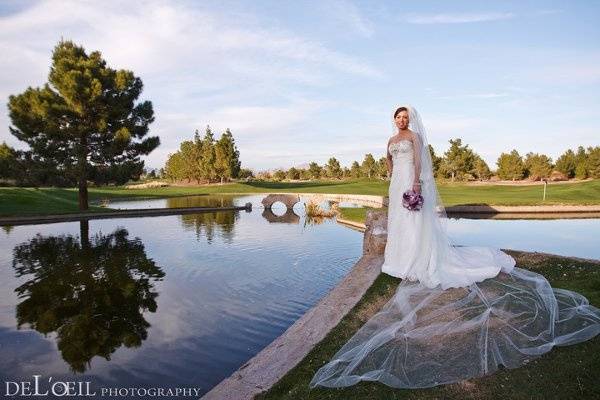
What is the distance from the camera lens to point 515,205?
109 feet

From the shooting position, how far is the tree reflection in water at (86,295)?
827 centimetres

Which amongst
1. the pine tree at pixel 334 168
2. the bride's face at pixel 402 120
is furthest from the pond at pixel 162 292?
the pine tree at pixel 334 168

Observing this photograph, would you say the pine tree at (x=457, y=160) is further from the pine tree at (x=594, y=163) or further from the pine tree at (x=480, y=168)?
the pine tree at (x=594, y=163)

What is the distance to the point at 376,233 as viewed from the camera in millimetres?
11766

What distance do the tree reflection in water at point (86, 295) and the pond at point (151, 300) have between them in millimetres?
25

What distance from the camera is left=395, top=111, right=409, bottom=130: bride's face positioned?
8.16 metres

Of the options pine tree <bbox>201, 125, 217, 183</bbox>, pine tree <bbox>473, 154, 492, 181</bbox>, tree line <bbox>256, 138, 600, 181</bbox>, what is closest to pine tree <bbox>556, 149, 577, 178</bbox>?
tree line <bbox>256, 138, 600, 181</bbox>

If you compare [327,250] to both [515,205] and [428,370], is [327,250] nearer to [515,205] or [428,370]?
[428,370]

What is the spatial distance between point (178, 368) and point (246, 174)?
4316 inches

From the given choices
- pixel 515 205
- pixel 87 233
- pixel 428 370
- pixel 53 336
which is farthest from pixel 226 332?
pixel 515 205

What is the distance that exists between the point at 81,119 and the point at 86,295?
974 inches

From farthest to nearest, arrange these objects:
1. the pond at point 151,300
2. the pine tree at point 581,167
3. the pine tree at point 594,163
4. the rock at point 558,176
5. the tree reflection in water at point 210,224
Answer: the rock at point 558,176 < the pine tree at point 581,167 < the pine tree at point 594,163 < the tree reflection in water at point 210,224 < the pond at point 151,300

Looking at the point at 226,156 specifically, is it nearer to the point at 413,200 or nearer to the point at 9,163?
the point at 9,163

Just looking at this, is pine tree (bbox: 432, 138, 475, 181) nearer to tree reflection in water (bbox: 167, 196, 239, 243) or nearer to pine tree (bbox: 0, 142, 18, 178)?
tree reflection in water (bbox: 167, 196, 239, 243)
